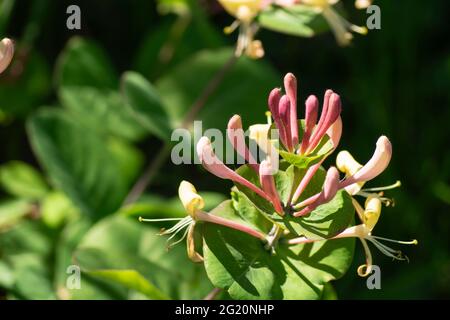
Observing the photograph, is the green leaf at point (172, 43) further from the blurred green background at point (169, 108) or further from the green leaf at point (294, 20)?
the green leaf at point (294, 20)

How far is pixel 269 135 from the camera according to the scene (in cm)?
83

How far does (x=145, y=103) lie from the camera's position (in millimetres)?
1306

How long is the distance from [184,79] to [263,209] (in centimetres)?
75

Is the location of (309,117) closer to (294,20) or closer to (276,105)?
(276,105)

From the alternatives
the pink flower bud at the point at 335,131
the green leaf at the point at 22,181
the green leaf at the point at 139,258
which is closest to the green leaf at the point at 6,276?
the green leaf at the point at 139,258

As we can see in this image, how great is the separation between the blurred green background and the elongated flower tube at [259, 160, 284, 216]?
1.48 ft

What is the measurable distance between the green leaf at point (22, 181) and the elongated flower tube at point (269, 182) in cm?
90

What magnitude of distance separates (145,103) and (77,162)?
185mm

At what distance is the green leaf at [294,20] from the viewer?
123 cm

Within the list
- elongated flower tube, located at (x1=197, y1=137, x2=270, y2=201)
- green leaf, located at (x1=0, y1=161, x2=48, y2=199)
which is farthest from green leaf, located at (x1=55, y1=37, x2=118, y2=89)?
elongated flower tube, located at (x1=197, y1=137, x2=270, y2=201)

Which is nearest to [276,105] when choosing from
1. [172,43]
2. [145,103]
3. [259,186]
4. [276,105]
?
[276,105]

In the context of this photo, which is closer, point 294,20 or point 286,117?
point 286,117

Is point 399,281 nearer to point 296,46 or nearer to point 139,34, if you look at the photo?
point 296,46
